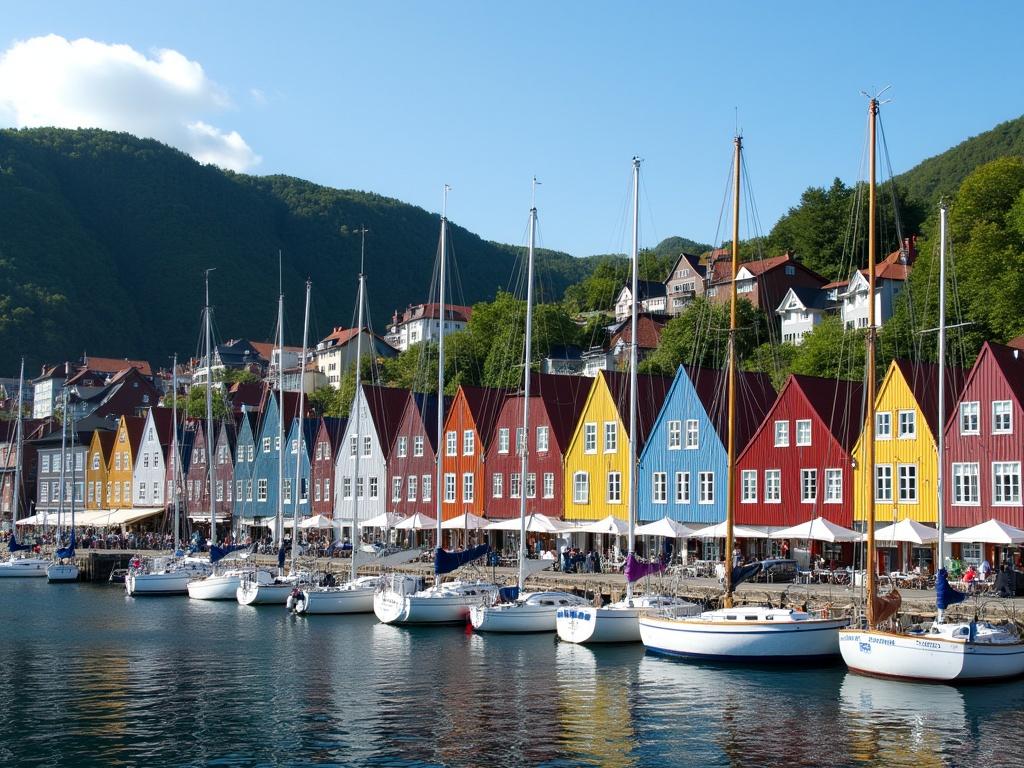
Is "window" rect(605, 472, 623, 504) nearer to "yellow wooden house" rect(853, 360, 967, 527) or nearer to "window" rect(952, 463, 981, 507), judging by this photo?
"yellow wooden house" rect(853, 360, 967, 527)

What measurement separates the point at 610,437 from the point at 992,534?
25.8 m

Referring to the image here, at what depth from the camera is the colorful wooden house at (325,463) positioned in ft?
303

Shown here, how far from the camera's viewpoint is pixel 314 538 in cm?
9175

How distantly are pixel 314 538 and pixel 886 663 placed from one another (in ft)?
206

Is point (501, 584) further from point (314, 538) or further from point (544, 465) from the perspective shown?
point (314, 538)

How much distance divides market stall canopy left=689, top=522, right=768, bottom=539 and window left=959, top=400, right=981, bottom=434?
10955mm

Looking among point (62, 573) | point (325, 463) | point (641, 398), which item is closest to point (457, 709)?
point (641, 398)

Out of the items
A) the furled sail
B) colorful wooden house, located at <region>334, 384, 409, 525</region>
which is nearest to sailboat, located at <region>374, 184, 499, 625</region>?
the furled sail

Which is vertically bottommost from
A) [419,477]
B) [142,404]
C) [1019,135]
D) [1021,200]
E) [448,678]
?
[448,678]

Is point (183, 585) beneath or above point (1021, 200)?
beneath

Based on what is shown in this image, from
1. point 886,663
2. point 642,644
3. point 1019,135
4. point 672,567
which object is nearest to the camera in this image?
point 886,663

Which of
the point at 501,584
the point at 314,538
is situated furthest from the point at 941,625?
the point at 314,538

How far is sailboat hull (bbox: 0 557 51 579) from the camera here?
90.7 m

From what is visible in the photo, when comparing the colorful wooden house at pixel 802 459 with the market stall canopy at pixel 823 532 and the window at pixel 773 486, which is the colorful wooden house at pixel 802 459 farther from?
the market stall canopy at pixel 823 532
